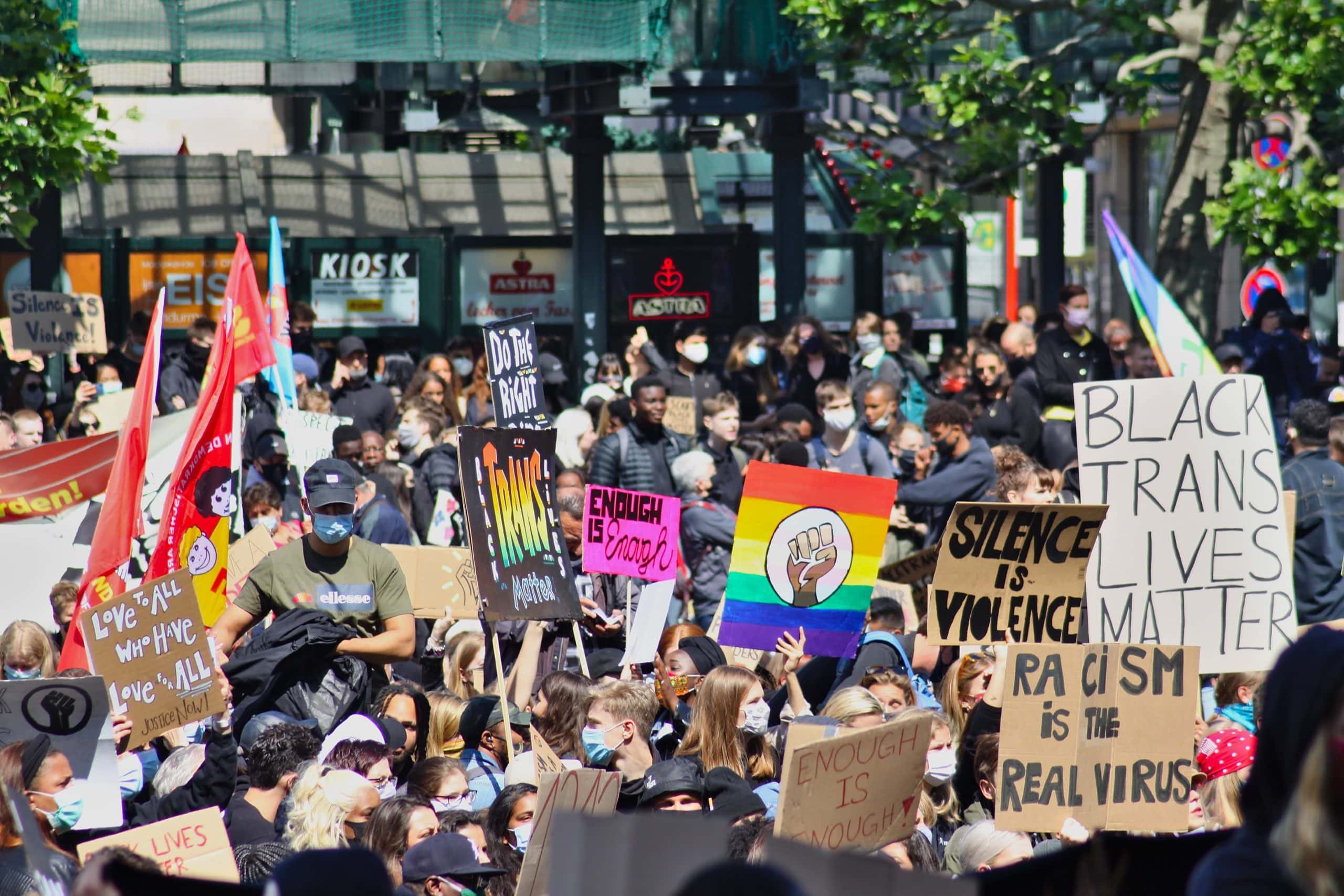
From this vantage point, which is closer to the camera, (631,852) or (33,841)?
(631,852)

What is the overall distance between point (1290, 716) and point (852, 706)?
12.8 ft

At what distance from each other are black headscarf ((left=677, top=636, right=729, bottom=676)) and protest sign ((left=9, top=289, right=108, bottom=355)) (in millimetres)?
8498

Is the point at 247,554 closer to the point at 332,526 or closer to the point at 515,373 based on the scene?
the point at 515,373

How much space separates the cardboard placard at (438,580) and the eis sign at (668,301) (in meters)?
10.7

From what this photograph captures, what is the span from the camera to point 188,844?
209 inches

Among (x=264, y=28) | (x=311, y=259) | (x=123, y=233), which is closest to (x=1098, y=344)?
(x=264, y=28)

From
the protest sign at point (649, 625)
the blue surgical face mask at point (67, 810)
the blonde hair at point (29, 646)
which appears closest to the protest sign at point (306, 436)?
the blonde hair at point (29, 646)

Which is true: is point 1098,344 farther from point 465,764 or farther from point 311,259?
point 311,259

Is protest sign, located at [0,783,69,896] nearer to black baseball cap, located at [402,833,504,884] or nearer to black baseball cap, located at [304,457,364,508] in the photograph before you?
black baseball cap, located at [402,833,504,884]

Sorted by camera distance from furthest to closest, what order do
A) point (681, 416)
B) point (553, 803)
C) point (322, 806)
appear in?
point (681, 416)
point (322, 806)
point (553, 803)

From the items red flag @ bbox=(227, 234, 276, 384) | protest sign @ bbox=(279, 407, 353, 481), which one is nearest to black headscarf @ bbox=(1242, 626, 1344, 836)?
red flag @ bbox=(227, 234, 276, 384)

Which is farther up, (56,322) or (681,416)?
(56,322)

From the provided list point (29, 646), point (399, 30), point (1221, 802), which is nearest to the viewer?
point (1221, 802)

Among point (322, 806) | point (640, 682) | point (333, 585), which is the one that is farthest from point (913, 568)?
point (322, 806)
